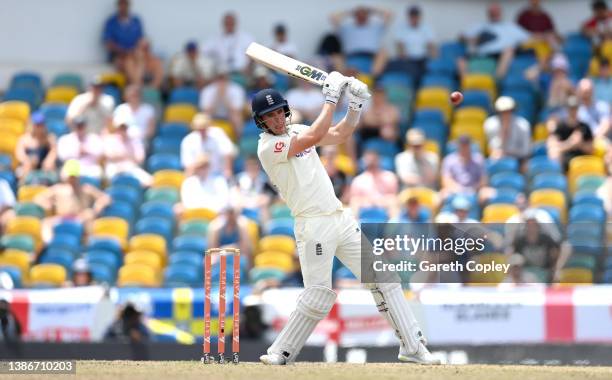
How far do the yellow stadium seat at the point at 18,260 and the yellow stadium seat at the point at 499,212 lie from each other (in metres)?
5.07

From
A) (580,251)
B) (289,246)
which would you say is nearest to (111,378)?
(580,251)

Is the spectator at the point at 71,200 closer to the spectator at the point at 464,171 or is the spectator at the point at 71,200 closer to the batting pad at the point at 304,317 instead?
the spectator at the point at 464,171

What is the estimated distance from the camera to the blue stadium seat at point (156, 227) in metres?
16.6

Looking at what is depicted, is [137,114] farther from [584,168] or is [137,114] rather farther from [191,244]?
[584,168]

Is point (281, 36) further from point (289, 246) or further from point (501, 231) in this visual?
point (501, 231)

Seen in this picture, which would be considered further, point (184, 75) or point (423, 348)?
point (184, 75)

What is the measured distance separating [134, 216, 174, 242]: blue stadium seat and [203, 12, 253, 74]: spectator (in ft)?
10.7

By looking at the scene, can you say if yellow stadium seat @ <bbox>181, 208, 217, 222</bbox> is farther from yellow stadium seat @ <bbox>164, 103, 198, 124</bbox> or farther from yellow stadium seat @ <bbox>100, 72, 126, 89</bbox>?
yellow stadium seat @ <bbox>100, 72, 126, 89</bbox>

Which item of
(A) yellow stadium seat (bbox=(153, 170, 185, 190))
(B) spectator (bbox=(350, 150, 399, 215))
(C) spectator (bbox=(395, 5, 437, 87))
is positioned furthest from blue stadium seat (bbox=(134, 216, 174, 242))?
(C) spectator (bbox=(395, 5, 437, 87))

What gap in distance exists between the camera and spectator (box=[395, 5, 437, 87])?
19.4 m

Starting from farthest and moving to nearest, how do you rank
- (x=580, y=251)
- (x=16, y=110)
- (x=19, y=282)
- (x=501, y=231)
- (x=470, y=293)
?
(x=16, y=110), (x=19, y=282), (x=470, y=293), (x=580, y=251), (x=501, y=231)

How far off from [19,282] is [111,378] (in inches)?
260

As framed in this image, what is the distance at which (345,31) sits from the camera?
19.7 m

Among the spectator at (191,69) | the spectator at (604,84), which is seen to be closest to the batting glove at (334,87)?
the spectator at (604,84)
